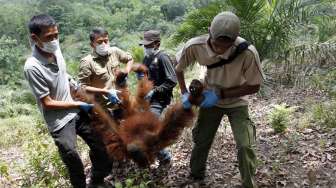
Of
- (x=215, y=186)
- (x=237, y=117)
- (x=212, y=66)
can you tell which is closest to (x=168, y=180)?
(x=215, y=186)

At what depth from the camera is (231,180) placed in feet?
15.3

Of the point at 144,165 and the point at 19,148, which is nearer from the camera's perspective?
the point at 144,165

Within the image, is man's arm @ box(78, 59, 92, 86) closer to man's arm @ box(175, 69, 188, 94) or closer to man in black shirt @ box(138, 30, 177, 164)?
man in black shirt @ box(138, 30, 177, 164)

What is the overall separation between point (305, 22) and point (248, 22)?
1.08 metres

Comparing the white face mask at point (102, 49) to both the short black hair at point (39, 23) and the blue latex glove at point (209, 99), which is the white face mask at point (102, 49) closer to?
the short black hair at point (39, 23)

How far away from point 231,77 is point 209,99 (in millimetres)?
333

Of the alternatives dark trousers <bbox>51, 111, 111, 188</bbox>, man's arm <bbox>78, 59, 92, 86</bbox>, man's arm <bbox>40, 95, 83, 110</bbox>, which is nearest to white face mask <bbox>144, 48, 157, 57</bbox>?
man's arm <bbox>78, 59, 92, 86</bbox>

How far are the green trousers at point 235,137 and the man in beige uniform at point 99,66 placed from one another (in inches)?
48.1

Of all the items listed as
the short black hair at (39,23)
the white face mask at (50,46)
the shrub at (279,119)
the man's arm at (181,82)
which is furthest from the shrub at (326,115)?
the short black hair at (39,23)

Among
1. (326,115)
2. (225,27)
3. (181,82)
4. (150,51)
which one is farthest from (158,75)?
(326,115)

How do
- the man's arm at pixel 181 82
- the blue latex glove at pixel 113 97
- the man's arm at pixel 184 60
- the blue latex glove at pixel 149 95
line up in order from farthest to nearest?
the blue latex glove at pixel 149 95 → the blue latex glove at pixel 113 97 → the man's arm at pixel 181 82 → the man's arm at pixel 184 60

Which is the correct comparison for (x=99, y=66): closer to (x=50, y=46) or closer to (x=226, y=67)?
(x=50, y=46)

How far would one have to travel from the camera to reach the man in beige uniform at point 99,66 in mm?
5062

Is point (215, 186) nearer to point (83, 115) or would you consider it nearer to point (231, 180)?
point (231, 180)
